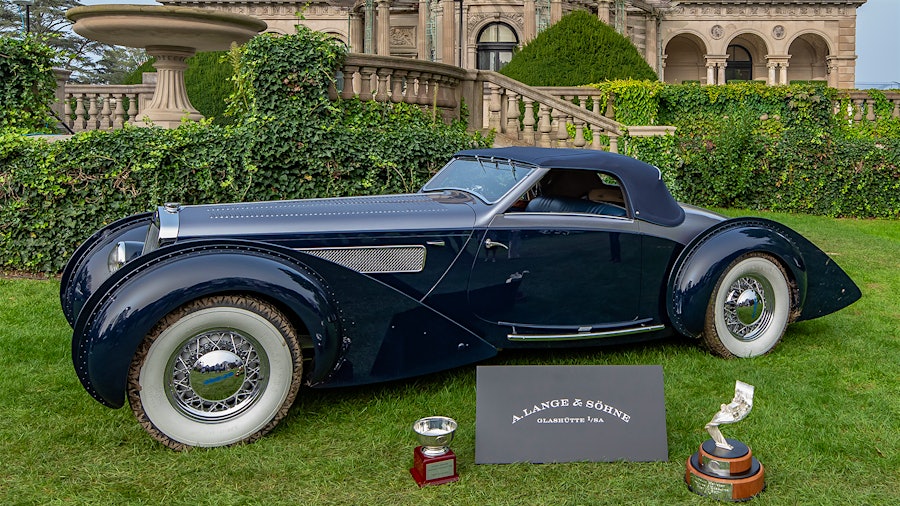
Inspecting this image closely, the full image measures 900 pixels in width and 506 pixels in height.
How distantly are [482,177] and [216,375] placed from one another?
2214 millimetres

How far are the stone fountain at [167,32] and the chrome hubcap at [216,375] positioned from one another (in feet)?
23.8

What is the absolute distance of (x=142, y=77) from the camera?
16.6m

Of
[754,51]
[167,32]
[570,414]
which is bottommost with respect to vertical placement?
[570,414]

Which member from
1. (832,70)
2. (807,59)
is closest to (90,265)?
(832,70)

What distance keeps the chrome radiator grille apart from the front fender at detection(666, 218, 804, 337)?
1753mm

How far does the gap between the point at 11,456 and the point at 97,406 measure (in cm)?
73

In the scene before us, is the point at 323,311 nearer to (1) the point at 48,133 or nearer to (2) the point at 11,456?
(2) the point at 11,456

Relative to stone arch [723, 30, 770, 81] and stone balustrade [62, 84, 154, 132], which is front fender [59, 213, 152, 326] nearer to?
stone balustrade [62, 84, 154, 132]

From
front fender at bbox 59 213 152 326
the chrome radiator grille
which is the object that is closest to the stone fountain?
front fender at bbox 59 213 152 326

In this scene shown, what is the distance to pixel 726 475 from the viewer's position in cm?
337

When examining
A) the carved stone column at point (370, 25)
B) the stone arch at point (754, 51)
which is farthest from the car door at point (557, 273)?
the stone arch at point (754, 51)

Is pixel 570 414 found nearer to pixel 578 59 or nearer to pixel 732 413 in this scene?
pixel 732 413

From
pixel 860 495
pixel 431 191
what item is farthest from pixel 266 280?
pixel 860 495

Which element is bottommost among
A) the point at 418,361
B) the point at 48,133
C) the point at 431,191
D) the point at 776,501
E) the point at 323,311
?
the point at 776,501
